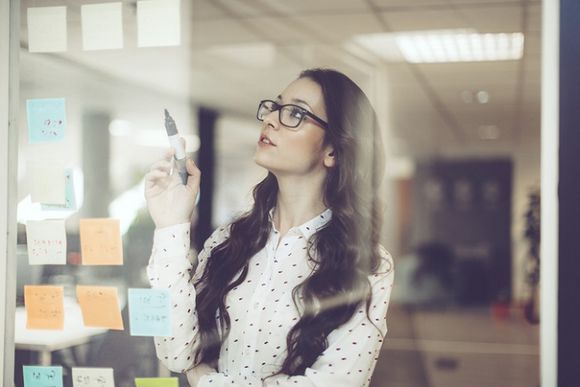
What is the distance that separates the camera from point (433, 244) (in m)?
12.2

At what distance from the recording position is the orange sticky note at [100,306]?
2311 mm

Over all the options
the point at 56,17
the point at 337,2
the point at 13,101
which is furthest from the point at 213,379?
the point at 337,2

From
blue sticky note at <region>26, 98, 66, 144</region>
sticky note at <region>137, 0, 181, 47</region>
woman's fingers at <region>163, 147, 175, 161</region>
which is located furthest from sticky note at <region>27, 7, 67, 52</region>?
woman's fingers at <region>163, 147, 175, 161</region>

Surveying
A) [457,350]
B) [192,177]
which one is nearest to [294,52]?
[192,177]

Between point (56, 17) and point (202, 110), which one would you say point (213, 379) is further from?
point (202, 110)

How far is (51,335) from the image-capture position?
2.38m

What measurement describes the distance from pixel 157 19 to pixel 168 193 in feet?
1.83

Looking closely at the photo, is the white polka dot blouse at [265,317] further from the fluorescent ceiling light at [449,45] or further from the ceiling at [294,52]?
the fluorescent ceiling light at [449,45]

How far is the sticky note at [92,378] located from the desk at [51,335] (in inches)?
3.9

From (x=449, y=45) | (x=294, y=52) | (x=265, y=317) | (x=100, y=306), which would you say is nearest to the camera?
(x=265, y=317)

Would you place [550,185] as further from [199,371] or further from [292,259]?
[199,371]

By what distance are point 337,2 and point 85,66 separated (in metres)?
1.02

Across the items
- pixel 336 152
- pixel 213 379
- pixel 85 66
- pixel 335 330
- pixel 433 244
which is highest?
pixel 85 66

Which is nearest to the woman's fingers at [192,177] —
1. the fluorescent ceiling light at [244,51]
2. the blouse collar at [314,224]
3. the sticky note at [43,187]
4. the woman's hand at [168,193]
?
the woman's hand at [168,193]
